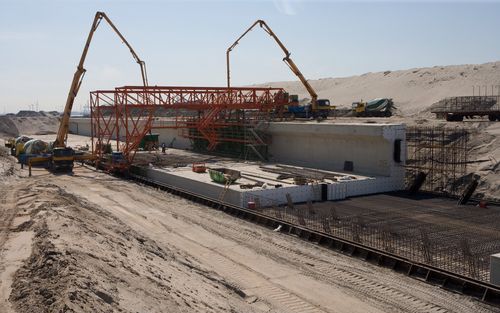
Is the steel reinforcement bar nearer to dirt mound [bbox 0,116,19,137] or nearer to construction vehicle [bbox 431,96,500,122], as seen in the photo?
construction vehicle [bbox 431,96,500,122]

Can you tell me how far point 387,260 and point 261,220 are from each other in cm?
719

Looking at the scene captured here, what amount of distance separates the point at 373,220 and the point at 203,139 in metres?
28.9

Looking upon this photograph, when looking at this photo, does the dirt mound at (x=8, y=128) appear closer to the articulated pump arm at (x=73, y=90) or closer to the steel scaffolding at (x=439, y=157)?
the articulated pump arm at (x=73, y=90)

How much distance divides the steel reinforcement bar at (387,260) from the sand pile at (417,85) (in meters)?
37.0

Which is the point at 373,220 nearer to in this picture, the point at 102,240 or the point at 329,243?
the point at 329,243

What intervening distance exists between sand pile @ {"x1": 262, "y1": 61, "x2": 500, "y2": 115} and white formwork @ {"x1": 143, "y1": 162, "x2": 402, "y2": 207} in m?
29.4

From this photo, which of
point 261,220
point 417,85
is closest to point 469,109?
point 261,220

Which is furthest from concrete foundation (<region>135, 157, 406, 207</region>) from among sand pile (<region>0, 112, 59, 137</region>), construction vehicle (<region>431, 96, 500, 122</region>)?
sand pile (<region>0, 112, 59, 137</region>)

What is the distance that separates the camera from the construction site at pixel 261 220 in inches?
491

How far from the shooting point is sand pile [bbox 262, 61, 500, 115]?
65.5 metres

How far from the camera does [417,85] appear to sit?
75.7 meters

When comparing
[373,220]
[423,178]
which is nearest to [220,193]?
[373,220]

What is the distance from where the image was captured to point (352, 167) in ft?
101

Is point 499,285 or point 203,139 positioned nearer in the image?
point 499,285
